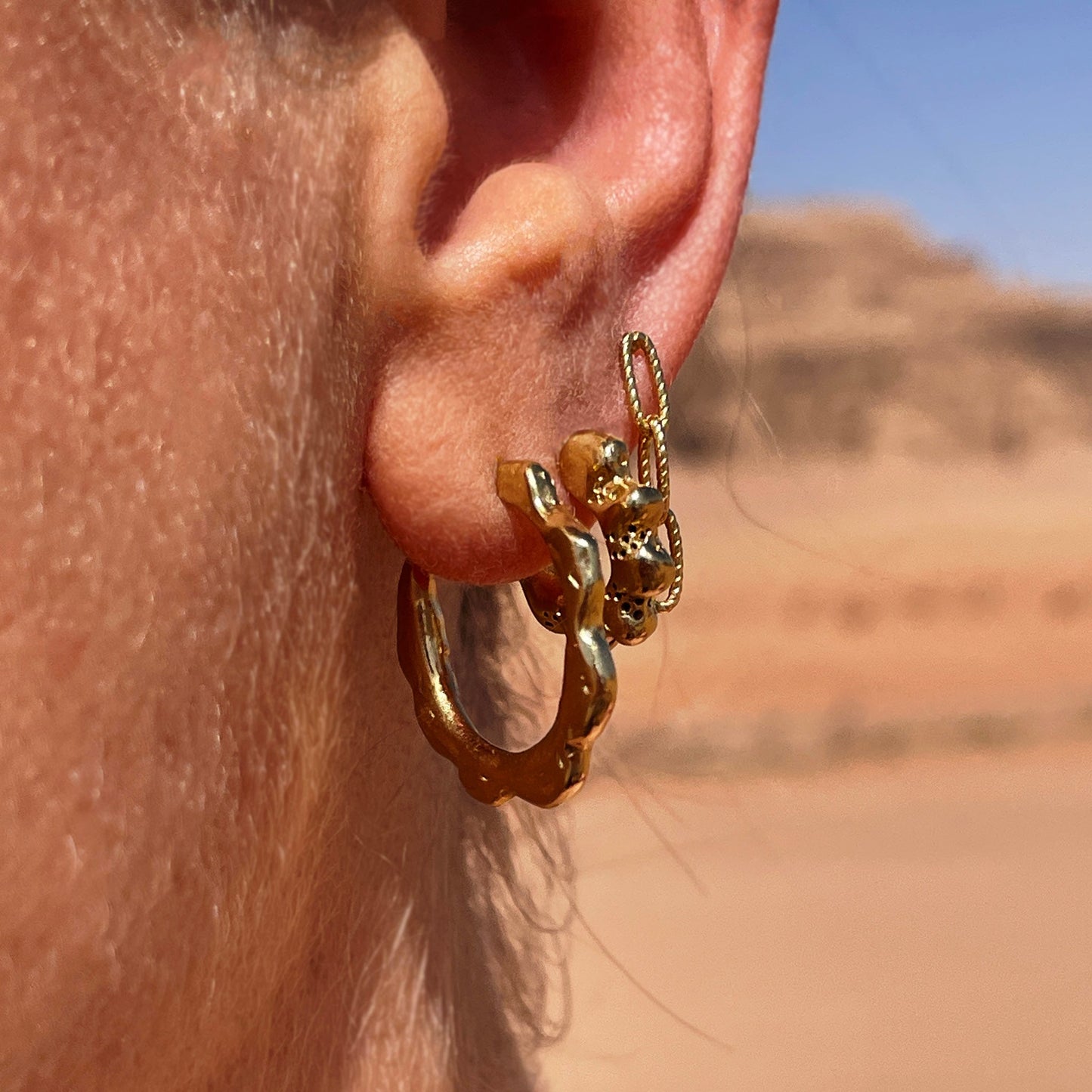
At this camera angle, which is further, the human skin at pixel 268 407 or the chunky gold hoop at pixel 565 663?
the chunky gold hoop at pixel 565 663

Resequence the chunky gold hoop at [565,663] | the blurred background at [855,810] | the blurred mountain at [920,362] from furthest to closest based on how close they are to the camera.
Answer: the blurred mountain at [920,362] → the blurred background at [855,810] → the chunky gold hoop at [565,663]

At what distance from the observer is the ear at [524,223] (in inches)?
29.6

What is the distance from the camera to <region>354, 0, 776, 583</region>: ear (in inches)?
29.6

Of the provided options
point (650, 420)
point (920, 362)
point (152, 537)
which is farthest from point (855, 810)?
point (920, 362)

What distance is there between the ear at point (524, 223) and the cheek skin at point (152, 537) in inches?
1.4

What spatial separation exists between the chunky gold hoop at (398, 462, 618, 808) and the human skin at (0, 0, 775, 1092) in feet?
0.07

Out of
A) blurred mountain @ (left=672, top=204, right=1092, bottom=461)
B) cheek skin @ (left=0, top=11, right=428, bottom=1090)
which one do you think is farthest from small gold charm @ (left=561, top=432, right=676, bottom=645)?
blurred mountain @ (left=672, top=204, right=1092, bottom=461)

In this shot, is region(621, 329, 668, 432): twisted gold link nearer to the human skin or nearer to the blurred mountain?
the human skin

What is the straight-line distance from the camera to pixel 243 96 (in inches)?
26.7

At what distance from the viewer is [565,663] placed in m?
0.75

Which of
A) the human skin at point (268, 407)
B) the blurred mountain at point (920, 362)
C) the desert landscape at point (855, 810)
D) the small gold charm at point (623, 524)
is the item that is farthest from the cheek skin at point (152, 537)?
the blurred mountain at point (920, 362)

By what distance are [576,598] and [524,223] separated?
0.20 m

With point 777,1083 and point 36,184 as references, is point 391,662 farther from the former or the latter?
point 777,1083

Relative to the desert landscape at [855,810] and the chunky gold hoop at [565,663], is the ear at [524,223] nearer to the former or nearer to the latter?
the chunky gold hoop at [565,663]
